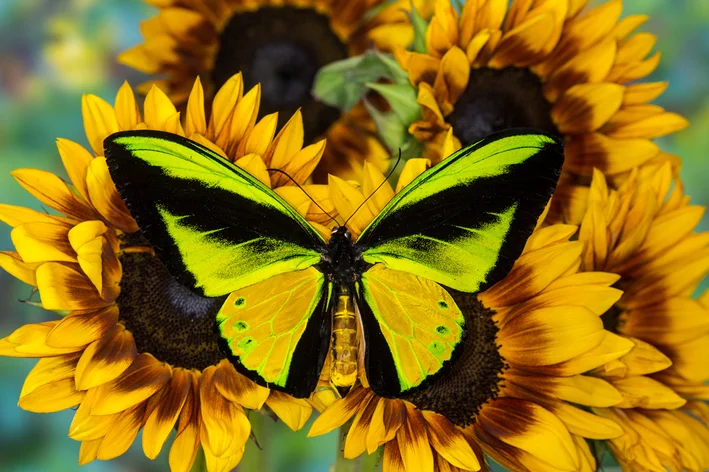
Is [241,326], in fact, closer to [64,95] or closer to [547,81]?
[547,81]

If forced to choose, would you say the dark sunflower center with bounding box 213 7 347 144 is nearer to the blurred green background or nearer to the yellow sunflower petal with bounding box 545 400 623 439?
the blurred green background

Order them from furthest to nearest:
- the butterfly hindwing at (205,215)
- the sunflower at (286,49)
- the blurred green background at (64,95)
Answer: the blurred green background at (64,95), the sunflower at (286,49), the butterfly hindwing at (205,215)

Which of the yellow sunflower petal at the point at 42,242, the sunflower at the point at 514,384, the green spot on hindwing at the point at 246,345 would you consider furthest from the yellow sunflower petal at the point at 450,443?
the yellow sunflower petal at the point at 42,242

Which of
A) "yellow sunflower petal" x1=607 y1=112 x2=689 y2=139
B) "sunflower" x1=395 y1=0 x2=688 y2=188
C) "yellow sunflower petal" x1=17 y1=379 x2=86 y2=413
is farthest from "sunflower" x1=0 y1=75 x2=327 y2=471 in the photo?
"yellow sunflower petal" x1=607 y1=112 x2=689 y2=139

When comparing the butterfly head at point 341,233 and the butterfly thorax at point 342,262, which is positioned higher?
the butterfly head at point 341,233

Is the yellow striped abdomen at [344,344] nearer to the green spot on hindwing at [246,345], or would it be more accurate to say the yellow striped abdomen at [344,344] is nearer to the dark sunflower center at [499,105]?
the green spot on hindwing at [246,345]

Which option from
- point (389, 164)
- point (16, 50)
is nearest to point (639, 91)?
point (389, 164)

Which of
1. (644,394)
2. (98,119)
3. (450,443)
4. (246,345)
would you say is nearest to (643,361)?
(644,394)
